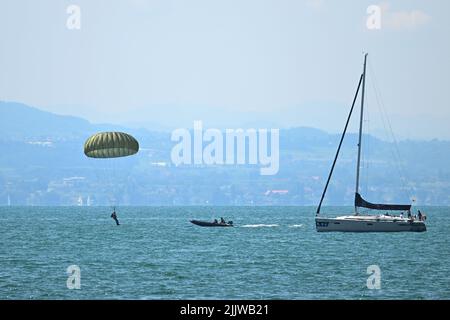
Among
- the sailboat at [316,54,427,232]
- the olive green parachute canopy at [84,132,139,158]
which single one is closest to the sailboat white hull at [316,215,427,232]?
the sailboat at [316,54,427,232]

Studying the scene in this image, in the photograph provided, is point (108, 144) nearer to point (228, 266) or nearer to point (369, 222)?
point (228, 266)

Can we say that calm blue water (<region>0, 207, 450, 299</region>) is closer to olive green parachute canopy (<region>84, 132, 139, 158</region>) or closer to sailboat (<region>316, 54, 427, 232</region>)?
sailboat (<region>316, 54, 427, 232</region>)

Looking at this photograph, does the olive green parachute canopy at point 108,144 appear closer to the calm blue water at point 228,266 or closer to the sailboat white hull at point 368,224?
the calm blue water at point 228,266

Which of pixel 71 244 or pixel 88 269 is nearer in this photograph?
pixel 88 269

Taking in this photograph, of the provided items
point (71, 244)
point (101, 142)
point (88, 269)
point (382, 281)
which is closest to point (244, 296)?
point (382, 281)
